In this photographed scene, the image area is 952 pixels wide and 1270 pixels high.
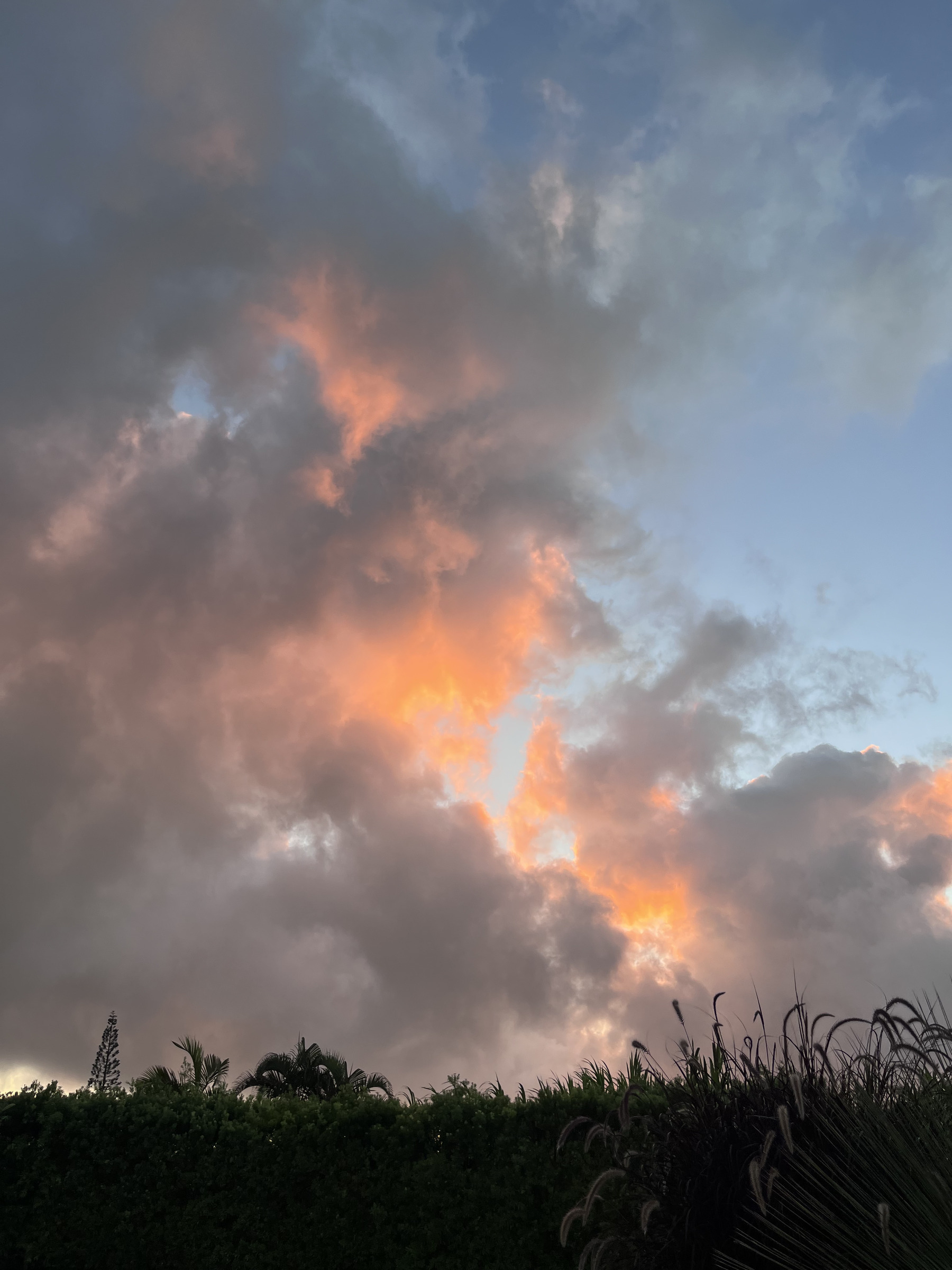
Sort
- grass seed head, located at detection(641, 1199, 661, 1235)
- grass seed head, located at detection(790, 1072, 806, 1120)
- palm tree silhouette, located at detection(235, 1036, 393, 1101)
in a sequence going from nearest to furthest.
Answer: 1. grass seed head, located at detection(641, 1199, 661, 1235)
2. grass seed head, located at detection(790, 1072, 806, 1120)
3. palm tree silhouette, located at detection(235, 1036, 393, 1101)

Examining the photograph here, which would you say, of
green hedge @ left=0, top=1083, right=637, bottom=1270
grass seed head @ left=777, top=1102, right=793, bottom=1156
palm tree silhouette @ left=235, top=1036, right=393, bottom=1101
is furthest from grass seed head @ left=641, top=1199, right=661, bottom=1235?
palm tree silhouette @ left=235, top=1036, right=393, bottom=1101

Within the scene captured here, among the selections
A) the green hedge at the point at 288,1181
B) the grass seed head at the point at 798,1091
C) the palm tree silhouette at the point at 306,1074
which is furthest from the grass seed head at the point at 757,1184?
the palm tree silhouette at the point at 306,1074

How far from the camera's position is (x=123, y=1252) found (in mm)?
10602

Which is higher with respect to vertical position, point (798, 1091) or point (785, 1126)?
point (798, 1091)

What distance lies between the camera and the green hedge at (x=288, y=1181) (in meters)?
9.52

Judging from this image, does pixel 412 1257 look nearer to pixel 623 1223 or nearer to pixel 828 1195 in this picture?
pixel 623 1223

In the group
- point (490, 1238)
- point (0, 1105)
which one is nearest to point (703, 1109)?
point (490, 1238)

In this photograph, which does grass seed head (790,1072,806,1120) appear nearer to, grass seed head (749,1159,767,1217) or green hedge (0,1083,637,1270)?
grass seed head (749,1159,767,1217)

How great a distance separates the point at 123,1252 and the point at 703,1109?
29.4 feet

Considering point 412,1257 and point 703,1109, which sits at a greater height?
point 703,1109

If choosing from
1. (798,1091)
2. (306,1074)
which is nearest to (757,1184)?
(798,1091)

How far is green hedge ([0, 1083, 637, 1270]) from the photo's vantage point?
9516 millimetres

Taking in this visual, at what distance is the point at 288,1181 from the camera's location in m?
10.5

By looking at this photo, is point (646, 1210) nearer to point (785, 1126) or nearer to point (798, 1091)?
point (785, 1126)
